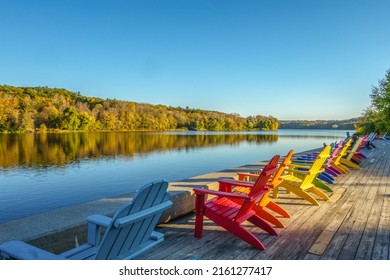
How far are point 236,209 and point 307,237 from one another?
0.84m

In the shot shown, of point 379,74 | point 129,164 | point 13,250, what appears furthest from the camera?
point 379,74

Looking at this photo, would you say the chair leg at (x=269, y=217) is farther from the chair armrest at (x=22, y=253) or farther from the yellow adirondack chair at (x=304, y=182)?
the chair armrest at (x=22, y=253)

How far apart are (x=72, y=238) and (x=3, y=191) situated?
11739mm

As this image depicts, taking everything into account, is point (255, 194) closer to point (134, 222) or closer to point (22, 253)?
point (134, 222)

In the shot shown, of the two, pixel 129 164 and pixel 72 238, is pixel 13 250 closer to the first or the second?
pixel 72 238

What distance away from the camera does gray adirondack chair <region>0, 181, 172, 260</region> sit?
1807mm

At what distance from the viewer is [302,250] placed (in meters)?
2.92

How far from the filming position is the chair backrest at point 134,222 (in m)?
1.85

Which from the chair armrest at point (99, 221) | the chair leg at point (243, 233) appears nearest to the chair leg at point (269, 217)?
the chair leg at point (243, 233)

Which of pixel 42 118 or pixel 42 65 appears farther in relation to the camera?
pixel 42 118

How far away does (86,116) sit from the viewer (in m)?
72.1

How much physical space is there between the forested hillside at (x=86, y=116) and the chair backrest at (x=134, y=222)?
6527cm

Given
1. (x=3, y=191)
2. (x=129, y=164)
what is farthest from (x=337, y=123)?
(x=3, y=191)

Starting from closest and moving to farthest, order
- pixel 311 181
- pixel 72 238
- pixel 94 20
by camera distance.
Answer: pixel 72 238 → pixel 311 181 → pixel 94 20
